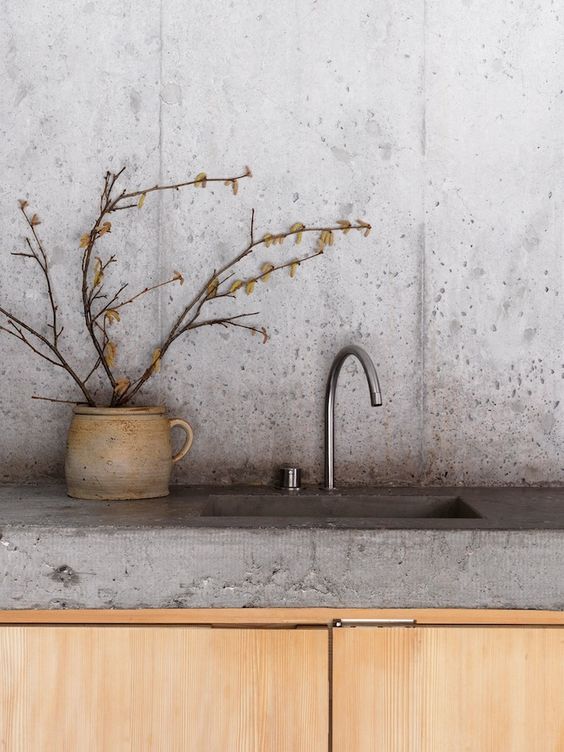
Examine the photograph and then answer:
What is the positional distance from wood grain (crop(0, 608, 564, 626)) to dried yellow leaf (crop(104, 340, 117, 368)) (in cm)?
65

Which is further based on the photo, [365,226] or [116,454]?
[365,226]

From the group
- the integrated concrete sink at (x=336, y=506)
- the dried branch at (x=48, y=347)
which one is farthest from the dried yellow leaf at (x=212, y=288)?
the integrated concrete sink at (x=336, y=506)

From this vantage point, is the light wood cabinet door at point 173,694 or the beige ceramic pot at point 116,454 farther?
the beige ceramic pot at point 116,454

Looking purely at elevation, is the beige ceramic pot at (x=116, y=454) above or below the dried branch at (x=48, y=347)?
below

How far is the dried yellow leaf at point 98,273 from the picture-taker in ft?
5.84

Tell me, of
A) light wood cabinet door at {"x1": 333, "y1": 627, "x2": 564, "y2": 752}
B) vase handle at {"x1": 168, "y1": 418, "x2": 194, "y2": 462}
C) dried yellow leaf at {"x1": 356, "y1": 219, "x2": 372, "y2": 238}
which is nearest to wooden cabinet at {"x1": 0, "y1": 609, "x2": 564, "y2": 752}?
light wood cabinet door at {"x1": 333, "y1": 627, "x2": 564, "y2": 752}

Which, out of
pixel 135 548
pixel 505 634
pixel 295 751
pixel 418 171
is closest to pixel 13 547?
pixel 135 548

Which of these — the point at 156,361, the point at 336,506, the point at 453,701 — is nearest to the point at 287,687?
the point at 453,701

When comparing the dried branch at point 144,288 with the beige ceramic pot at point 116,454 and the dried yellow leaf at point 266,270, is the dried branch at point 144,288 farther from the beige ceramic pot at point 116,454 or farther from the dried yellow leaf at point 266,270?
the beige ceramic pot at point 116,454

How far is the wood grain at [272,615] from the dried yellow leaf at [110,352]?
65 cm

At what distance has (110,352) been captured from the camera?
5.87 feet

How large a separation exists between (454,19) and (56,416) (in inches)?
48.1

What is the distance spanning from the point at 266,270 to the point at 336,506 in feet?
1.73

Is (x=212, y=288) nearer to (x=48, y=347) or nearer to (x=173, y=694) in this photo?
(x=48, y=347)
